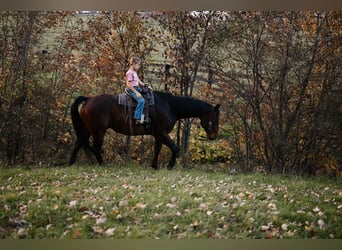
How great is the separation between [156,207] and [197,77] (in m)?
2.20

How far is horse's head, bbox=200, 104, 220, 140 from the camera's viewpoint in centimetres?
532

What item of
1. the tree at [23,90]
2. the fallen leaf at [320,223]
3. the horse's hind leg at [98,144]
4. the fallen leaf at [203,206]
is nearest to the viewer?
the fallen leaf at [320,223]

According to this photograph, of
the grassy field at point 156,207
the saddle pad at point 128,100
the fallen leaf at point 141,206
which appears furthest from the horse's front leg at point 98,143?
the fallen leaf at point 141,206

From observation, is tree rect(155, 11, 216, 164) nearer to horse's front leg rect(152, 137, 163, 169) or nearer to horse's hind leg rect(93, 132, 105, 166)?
horse's front leg rect(152, 137, 163, 169)

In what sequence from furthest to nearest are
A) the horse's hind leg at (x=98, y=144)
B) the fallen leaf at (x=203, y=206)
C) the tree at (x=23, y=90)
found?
the horse's hind leg at (x=98, y=144) < the tree at (x=23, y=90) < the fallen leaf at (x=203, y=206)

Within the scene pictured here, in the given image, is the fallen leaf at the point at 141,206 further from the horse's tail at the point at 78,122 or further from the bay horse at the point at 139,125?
the horse's tail at the point at 78,122

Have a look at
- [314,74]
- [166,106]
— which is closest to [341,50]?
[314,74]

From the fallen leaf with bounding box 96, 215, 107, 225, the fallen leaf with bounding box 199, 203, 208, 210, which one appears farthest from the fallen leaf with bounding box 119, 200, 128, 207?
the fallen leaf with bounding box 199, 203, 208, 210

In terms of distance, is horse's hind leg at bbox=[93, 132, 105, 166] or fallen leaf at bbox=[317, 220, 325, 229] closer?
fallen leaf at bbox=[317, 220, 325, 229]

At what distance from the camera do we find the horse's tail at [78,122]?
5.08m

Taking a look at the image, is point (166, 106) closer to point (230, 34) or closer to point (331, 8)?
point (230, 34)

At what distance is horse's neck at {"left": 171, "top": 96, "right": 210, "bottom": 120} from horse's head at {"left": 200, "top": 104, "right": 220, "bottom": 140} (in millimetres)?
74

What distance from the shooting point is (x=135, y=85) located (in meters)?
5.14

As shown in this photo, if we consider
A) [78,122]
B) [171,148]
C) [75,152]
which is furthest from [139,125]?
[75,152]
